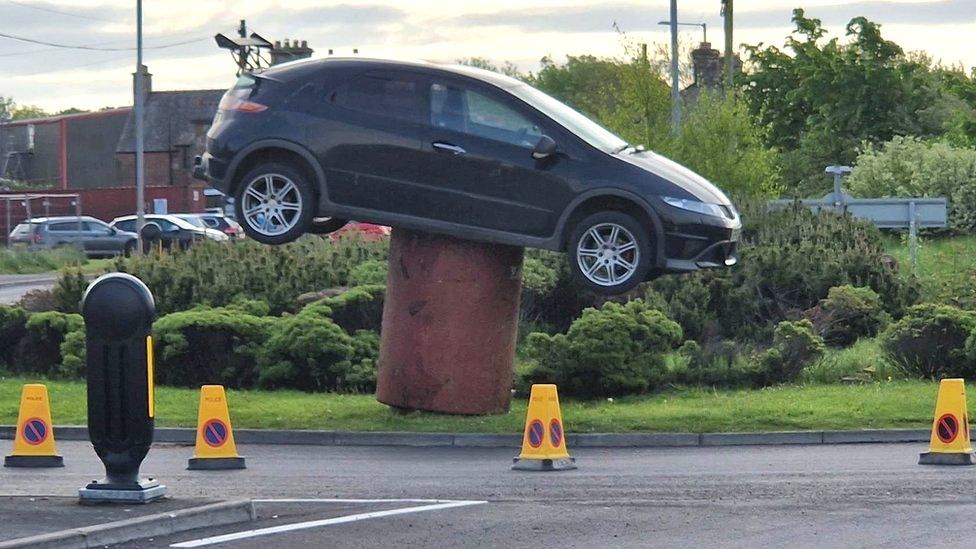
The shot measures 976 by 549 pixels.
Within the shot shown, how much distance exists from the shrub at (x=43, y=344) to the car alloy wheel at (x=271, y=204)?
6.24 meters

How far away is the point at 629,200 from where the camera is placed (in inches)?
581

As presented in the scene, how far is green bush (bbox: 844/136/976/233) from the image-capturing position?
37688 mm

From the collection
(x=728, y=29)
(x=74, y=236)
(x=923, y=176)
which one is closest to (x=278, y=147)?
(x=923, y=176)

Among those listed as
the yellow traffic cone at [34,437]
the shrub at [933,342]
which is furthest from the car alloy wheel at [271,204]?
the shrub at [933,342]

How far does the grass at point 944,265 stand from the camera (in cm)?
2220

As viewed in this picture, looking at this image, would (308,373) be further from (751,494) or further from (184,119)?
(184,119)

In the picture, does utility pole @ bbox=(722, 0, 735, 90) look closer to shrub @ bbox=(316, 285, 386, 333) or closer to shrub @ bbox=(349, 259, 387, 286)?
shrub @ bbox=(349, 259, 387, 286)

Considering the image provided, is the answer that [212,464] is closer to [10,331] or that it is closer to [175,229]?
[10,331]

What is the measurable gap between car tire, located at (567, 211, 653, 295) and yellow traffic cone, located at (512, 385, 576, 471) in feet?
6.42

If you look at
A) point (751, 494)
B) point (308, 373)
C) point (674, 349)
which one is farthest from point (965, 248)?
point (751, 494)

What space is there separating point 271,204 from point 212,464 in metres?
3.17

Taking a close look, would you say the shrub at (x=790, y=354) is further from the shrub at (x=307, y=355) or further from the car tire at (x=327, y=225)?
the car tire at (x=327, y=225)

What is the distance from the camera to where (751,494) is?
11.2 m

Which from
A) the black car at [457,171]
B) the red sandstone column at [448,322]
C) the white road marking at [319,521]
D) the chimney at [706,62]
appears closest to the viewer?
the white road marking at [319,521]
